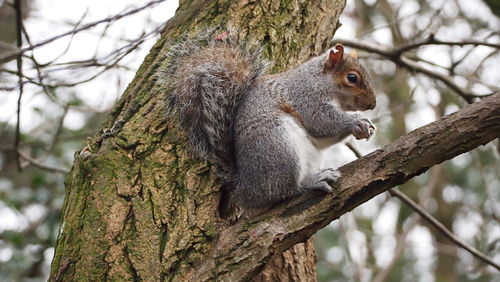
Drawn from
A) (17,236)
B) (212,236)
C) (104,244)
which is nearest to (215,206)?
(212,236)

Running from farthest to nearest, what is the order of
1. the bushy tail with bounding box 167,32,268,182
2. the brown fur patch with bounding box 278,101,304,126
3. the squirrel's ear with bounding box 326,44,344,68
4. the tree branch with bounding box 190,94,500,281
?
the squirrel's ear with bounding box 326,44,344,68 < the brown fur patch with bounding box 278,101,304,126 < the bushy tail with bounding box 167,32,268,182 < the tree branch with bounding box 190,94,500,281

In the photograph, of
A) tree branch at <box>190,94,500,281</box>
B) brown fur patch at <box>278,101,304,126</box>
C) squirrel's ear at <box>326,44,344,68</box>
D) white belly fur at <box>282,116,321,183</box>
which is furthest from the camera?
squirrel's ear at <box>326,44,344,68</box>

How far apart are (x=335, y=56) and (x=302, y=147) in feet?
1.50

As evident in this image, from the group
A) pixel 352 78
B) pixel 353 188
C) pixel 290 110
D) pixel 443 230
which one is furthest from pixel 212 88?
pixel 443 230

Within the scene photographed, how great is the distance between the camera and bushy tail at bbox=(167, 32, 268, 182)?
6.54 feet

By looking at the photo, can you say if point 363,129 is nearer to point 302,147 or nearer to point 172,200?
point 302,147

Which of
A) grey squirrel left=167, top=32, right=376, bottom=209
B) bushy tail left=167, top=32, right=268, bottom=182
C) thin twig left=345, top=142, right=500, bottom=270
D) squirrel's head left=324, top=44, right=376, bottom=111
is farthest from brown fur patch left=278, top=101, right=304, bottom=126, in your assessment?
thin twig left=345, top=142, right=500, bottom=270

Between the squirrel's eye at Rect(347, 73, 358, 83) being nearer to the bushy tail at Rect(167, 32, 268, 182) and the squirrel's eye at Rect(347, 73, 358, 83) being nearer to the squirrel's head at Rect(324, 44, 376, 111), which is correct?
the squirrel's head at Rect(324, 44, 376, 111)

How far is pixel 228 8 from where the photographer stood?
2.29 metres

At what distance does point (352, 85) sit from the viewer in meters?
2.47

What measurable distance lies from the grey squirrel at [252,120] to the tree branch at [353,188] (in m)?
0.13

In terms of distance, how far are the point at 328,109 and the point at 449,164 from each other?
3479mm

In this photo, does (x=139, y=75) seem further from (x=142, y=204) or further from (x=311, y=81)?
(x=311, y=81)

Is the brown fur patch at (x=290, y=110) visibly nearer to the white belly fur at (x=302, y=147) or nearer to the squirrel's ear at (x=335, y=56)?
the white belly fur at (x=302, y=147)
